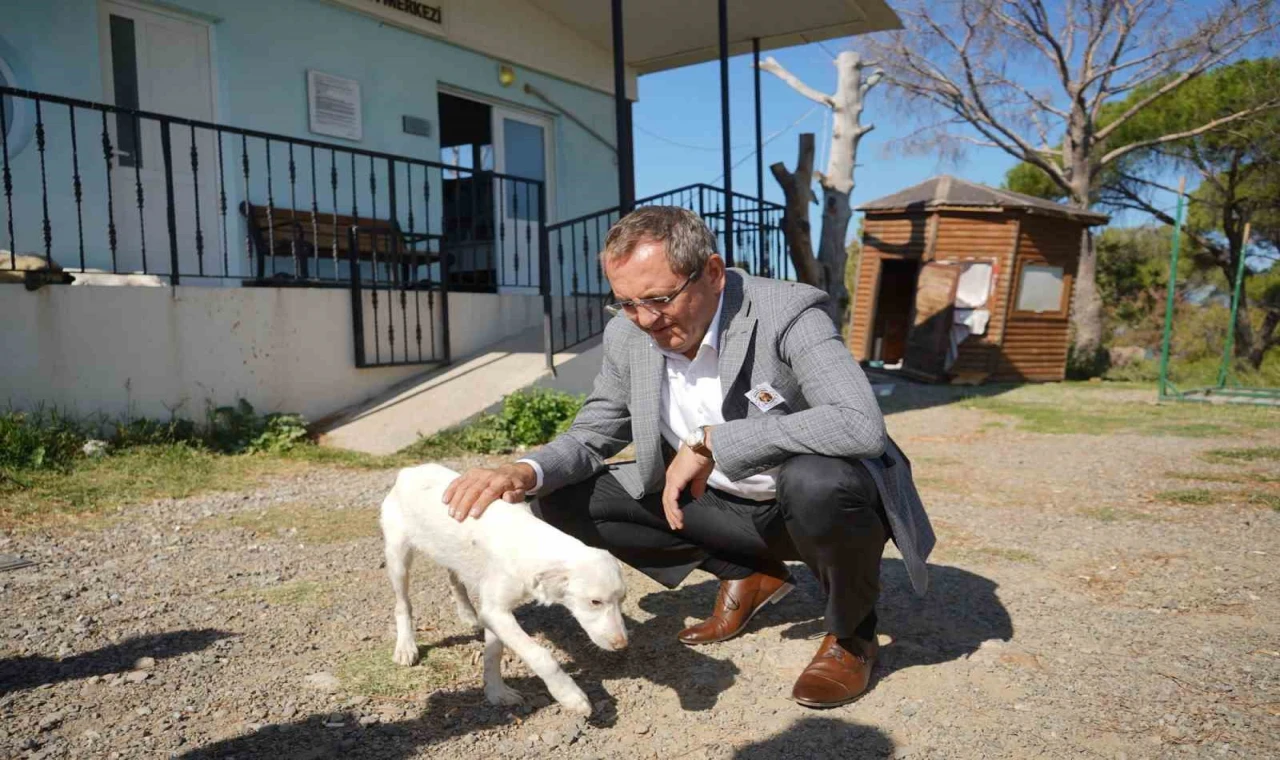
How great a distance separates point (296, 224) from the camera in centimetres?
737

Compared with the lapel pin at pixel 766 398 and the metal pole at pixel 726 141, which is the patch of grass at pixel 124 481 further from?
the metal pole at pixel 726 141

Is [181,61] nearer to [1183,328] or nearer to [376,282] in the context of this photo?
[376,282]

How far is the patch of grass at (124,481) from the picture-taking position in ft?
14.2

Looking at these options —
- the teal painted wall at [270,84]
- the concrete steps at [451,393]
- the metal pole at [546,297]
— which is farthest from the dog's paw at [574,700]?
the teal painted wall at [270,84]

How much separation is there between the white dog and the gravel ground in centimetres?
24

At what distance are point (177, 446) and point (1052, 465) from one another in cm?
618

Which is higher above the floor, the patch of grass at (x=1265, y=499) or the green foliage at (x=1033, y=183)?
the green foliage at (x=1033, y=183)

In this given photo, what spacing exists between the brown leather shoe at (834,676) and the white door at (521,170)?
8.39m

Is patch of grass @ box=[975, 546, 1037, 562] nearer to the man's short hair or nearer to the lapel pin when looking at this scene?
the lapel pin

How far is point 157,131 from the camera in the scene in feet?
24.7

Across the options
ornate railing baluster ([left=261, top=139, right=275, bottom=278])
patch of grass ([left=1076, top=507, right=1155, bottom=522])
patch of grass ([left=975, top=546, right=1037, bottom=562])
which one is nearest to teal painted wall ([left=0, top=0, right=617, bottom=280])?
ornate railing baluster ([left=261, top=139, right=275, bottom=278])

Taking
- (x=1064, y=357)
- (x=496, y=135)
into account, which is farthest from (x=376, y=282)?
(x=1064, y=357)

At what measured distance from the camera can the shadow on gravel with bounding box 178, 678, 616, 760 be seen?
2.03 meters

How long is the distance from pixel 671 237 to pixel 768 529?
39.2 inches
